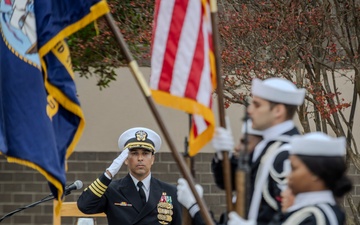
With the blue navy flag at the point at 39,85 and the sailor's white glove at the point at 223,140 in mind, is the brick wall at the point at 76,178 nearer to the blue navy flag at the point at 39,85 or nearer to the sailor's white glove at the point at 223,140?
the blue navy flag at the point at 39,85

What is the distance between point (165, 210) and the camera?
29.5ft

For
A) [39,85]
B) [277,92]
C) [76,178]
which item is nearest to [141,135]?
[39,85]

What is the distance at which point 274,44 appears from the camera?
10.6 metres

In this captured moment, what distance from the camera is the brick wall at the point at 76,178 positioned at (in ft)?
46.4

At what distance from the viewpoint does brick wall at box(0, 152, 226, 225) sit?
46.4 ft

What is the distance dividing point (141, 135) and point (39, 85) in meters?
A: 2.47

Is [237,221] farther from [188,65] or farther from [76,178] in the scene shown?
[76,178]

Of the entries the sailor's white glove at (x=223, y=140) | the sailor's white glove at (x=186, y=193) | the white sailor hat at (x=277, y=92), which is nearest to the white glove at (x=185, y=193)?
the sailor's white glove at (x=186, y=193)

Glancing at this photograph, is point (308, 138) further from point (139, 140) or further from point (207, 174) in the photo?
point (207, 174)

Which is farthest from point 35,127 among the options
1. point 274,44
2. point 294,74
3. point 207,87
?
point 294,74

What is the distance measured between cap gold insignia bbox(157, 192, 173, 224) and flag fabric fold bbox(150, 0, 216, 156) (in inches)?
121

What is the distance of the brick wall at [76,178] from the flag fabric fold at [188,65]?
318 inches

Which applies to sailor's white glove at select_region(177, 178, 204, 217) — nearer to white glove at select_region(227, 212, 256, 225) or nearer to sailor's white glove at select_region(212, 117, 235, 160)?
sailor's white glove at select_region(212, 117, 235, 160)

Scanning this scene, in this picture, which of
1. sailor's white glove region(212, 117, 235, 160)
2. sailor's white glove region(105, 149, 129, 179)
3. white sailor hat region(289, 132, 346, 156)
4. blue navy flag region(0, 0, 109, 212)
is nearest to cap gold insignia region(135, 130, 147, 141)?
sailor's white glove region(105, 149, 129, 179)
